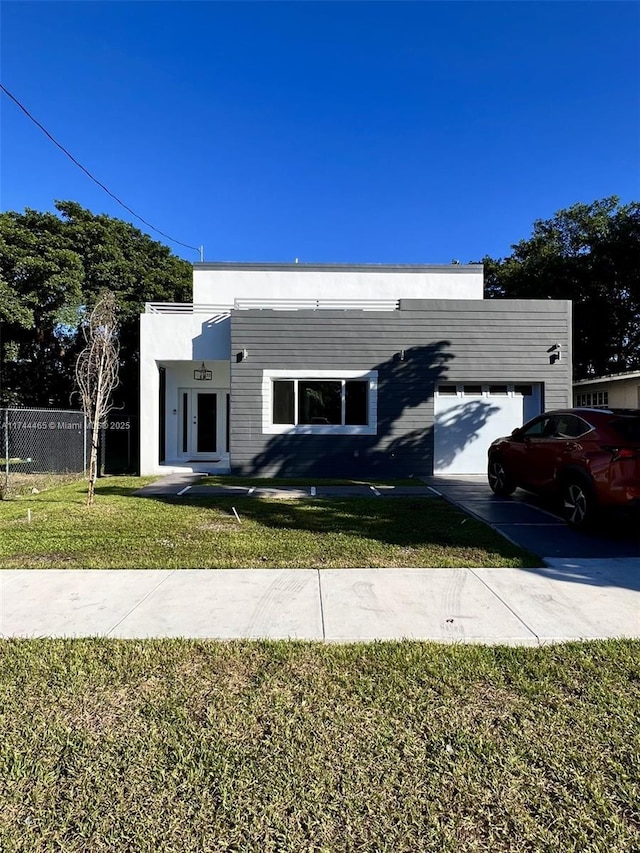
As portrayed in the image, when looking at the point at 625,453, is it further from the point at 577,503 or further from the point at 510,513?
the point at 510,513

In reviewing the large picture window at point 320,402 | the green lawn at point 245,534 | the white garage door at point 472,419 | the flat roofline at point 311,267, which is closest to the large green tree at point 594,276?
the flat roofline at point 311,267

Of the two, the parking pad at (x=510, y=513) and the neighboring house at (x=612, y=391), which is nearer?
the parking pad at (x=510, y=513)

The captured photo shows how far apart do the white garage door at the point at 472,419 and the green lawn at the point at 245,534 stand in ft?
14.1

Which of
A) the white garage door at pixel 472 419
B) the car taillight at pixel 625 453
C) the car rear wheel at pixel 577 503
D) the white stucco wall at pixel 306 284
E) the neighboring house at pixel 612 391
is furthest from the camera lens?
the neighboring house at pixel 612 391

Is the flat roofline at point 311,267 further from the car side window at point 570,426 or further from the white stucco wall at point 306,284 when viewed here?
the car side window at point 570,426

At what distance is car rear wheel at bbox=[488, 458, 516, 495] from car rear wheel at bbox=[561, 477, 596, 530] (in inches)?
87.0

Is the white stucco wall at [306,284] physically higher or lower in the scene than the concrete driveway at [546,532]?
higher

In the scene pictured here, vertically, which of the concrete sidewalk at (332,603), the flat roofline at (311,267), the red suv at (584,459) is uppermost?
the flat roofline at (311,267)

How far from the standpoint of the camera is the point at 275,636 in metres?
3.82

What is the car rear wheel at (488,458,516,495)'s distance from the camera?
9625 millimetres

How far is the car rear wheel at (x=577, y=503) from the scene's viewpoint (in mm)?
6704

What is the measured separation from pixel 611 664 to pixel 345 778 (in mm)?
2122

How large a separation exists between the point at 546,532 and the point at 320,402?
740 centimetres

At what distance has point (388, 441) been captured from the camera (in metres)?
13.1
